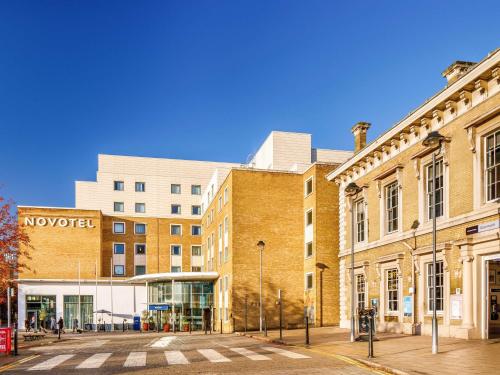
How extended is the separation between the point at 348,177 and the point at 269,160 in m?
21.8

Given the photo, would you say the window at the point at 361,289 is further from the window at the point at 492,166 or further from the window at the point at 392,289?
the window at the point at 492,166

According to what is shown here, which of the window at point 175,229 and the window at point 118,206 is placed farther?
the window at point 118,206

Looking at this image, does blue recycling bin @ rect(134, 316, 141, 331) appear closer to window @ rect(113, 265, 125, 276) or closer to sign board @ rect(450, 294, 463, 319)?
window @ rect(113, 265, 125, 276)

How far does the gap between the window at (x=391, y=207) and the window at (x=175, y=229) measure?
44.5 meters

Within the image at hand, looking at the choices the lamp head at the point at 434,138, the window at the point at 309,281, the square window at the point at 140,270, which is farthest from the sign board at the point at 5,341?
the square window at the point at 140,270

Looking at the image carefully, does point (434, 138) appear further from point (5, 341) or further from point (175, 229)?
point (175, 229)

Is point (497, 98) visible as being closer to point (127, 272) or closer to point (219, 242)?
point (219, 242)

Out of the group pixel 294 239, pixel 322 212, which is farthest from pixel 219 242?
pixel 322 212

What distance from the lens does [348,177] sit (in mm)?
32531

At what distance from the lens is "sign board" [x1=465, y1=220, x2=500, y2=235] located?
59.7 feet

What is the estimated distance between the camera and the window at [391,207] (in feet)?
86.7

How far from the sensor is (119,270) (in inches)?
2601

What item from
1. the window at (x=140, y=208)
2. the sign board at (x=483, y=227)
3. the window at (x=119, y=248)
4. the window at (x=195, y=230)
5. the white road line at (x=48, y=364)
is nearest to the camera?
the white road line at (x=48, y=364)

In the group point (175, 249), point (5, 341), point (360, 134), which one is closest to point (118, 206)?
point (175, 249)
